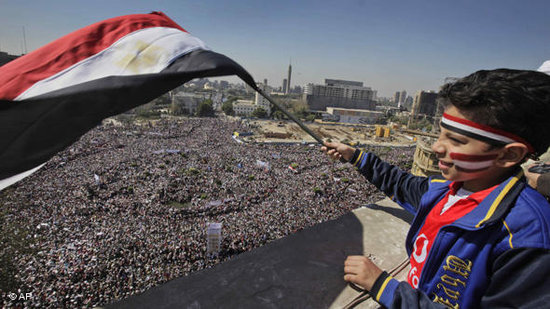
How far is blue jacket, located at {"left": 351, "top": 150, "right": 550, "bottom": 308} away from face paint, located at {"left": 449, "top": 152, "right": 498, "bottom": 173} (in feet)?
0.35

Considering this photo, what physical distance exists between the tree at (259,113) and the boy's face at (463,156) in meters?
50.5

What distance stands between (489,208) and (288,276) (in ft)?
7.51

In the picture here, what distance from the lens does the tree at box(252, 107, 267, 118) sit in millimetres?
51062

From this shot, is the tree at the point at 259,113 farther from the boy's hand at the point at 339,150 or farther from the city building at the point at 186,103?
the boy's hand at the point at 339,150

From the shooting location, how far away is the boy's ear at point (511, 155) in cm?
107

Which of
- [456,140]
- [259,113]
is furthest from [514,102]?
[259,113]

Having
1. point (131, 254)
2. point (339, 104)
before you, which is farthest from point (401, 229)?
point (339, 104)

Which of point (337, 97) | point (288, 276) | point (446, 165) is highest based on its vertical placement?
point (337, 97)

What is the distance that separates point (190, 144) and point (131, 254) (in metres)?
21.1

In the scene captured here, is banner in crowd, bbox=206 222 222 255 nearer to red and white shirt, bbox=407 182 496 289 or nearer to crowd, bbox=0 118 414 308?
crowd, bbox=0 118 414 308

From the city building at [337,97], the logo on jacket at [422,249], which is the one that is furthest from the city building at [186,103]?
the logo on jacket at [422,249]

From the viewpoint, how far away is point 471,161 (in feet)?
3.89
